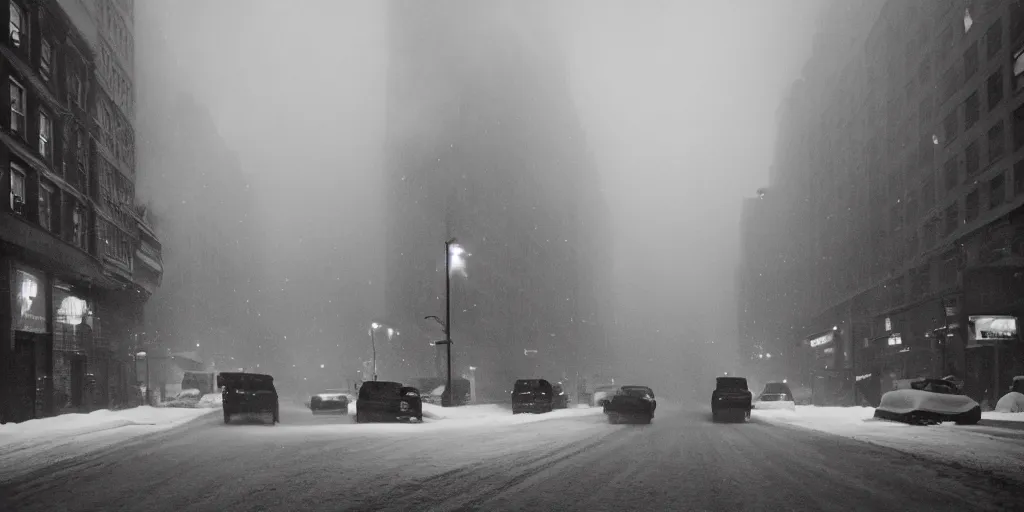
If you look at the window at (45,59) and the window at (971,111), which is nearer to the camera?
the window at (45,59)

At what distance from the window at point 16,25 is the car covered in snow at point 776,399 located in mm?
39375

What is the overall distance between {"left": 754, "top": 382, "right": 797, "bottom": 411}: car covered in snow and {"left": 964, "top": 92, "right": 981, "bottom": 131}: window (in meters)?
20.6

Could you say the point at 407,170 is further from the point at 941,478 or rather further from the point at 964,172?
the point at 941,478

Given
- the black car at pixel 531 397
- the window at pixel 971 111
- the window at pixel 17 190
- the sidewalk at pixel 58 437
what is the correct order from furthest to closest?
the window at pixel 971 111, the black car at pixel 531 397, the window at pixel 17 190, the sidewalk at pixel 58 437

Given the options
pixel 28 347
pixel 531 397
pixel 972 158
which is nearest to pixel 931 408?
pixel 531 397

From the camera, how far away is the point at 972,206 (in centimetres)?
5362

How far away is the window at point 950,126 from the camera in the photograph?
57188 millimetres

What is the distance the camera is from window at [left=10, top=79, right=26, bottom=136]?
3306 centimetres

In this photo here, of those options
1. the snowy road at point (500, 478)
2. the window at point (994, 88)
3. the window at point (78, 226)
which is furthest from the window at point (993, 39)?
the window at point (78, 226)

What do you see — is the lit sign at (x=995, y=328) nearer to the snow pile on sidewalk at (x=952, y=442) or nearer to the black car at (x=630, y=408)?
the snow pile on sidewalk at (x=952, y=442)

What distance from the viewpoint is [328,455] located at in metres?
17.0

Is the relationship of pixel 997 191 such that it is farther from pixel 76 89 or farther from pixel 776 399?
pixel 76 89

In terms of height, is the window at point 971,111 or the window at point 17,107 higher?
the window at point 971,111

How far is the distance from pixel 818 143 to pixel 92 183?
86.6 meters
